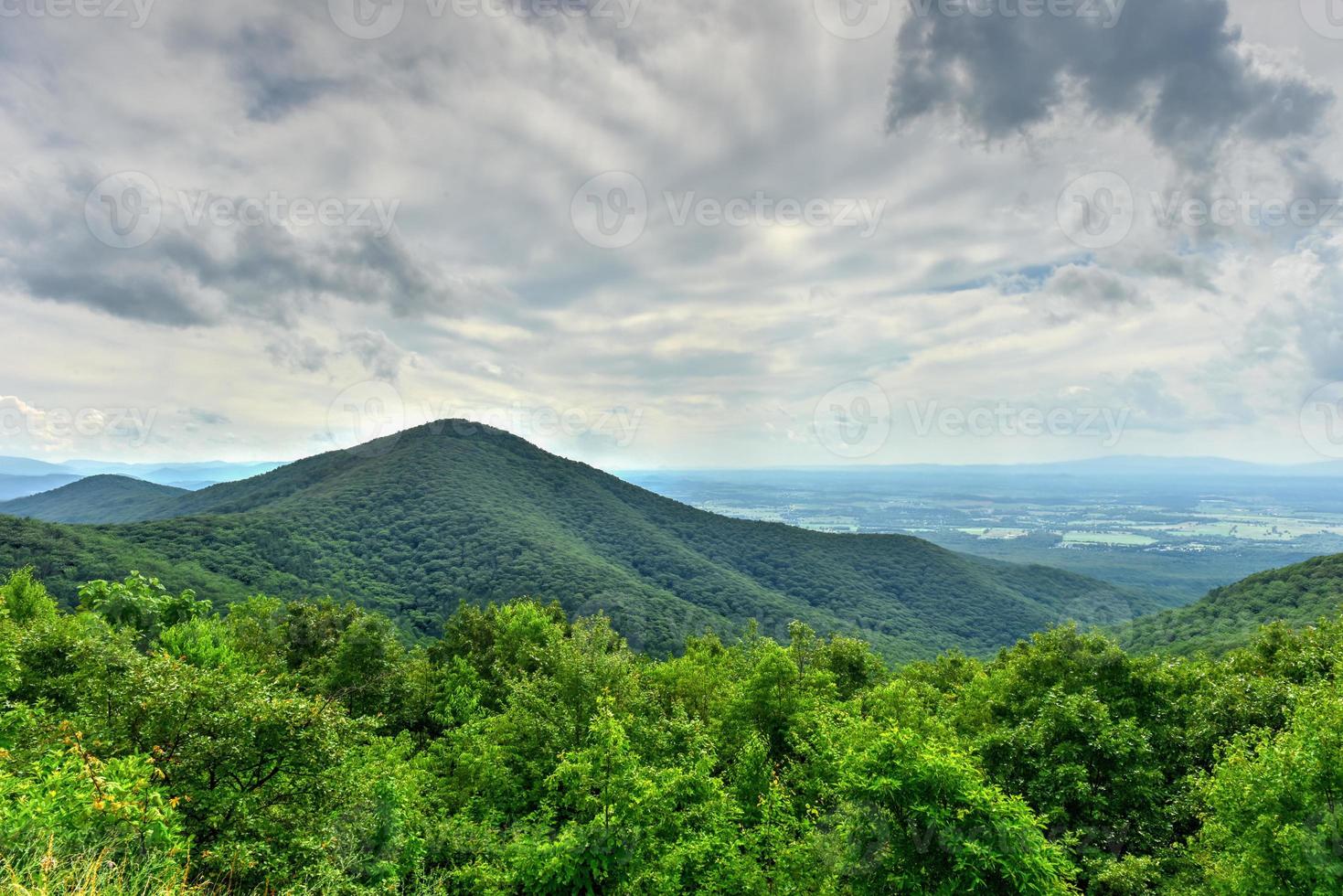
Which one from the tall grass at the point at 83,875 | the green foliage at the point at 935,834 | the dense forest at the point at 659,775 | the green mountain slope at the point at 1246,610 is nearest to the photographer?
the tall grass at the point at 83,875

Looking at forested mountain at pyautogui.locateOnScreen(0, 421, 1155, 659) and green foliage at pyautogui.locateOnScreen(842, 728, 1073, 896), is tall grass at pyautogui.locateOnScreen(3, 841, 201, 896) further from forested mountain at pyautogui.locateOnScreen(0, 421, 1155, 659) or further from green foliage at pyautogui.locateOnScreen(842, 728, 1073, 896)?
forested mountain at pyautogui.locateOnScreen(0, 421, 1155, 659)

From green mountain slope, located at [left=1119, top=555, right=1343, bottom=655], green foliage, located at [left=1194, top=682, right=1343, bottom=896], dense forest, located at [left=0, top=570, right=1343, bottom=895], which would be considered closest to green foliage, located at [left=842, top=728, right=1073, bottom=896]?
dense forest, located at [left=0, top=570, right=1343, bottom=895]

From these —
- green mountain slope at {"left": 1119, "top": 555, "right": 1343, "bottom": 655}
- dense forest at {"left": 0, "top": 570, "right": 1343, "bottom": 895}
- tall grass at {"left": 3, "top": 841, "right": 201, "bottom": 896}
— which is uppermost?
tall grass at {"left": 3, "top": 841, "right": 201, "bottom": 896}

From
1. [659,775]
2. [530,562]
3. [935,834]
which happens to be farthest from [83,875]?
[530,562]

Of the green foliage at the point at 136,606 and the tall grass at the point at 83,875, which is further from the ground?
the tall grass at the point at 83,875

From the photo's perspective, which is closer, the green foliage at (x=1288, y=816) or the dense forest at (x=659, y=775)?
the dense forest at (x=659, y=775)

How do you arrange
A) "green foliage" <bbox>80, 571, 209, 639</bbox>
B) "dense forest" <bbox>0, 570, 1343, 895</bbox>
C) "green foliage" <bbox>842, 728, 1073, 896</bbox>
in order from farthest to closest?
"green foliage" <bbox>80, 571, 209, 639</bbox>
"green foliage" <bbox>842, 728, 1073, 896</bbox>
"dense forest" <bbox>0, 570, 1343, 895</bbox>

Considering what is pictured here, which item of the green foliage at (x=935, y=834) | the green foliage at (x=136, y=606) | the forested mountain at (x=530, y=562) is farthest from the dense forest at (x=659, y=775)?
the forested mountain at (x=530, y=562)

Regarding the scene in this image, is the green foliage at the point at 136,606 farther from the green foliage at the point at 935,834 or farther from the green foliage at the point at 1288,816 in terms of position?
the green foliage at the point at 1288,816

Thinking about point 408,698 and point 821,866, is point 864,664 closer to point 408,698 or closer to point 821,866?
point 821,866
